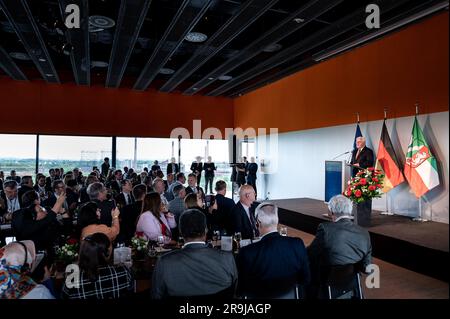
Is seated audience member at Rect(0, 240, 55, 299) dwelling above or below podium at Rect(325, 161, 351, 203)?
below

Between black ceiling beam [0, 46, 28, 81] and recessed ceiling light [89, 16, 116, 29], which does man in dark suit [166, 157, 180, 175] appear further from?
recessed ceiling light [89, 16, 116, 29]

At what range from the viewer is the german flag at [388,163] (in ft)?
19.7

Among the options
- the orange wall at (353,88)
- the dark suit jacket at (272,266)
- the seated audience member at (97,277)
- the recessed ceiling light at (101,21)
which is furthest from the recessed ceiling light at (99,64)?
the dark suit jacket at (272,266)

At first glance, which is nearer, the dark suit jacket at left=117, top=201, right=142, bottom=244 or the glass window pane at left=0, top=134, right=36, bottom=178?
the dark suit jacket at left=117, top=201, right=142, bottom=244

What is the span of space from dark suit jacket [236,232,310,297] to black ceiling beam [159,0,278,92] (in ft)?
13.7

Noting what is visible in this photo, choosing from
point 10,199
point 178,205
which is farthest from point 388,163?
point 10,199

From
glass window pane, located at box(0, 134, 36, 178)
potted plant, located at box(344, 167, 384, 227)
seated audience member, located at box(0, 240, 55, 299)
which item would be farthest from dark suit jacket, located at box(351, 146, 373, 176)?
glass window pane, located at box(0, 134, 36, 178)

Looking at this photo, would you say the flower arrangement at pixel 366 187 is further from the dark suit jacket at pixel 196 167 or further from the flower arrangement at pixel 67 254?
the dark suit jacket at pixel 196 167

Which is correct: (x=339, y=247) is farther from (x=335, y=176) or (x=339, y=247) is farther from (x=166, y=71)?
(x=166, y=71)

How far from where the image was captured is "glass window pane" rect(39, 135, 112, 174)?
A: 35.3 ft

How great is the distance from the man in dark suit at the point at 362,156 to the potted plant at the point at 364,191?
1.32 m

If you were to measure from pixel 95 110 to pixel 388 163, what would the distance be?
913 centimetres
